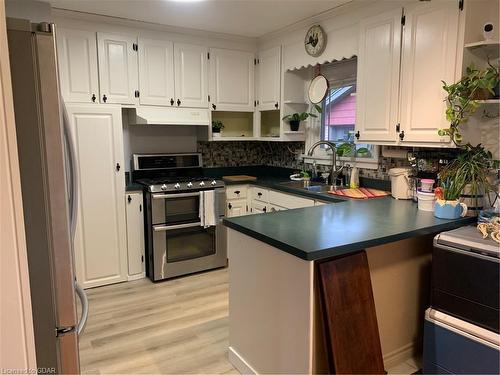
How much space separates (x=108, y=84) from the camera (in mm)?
3459

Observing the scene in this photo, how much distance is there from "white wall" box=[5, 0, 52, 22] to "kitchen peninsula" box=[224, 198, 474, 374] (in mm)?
1288

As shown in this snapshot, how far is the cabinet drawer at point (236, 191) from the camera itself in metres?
3.98

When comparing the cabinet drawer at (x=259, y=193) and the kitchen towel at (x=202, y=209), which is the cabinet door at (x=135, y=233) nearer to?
the kitchen towel at (x=202, y=209)

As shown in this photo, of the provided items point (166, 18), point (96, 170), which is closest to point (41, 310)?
point (96, 170)

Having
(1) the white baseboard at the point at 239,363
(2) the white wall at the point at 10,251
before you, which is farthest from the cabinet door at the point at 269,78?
(2) the white wall at the point at 10,251

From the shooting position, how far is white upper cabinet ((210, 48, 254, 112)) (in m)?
4.03

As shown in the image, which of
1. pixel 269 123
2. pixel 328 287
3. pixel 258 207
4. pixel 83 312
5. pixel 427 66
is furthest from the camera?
pixel 269 123

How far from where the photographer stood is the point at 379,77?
2.83m

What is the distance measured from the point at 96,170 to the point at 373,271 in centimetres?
248

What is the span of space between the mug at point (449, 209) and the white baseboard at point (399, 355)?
2.79 feet

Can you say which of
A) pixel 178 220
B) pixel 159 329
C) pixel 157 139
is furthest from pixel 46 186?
pixel 157 139

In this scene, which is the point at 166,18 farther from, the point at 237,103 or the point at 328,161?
the point at 328,161

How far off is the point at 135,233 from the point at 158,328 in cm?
112

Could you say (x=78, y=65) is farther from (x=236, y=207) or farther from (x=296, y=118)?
(x=296, y=118)
